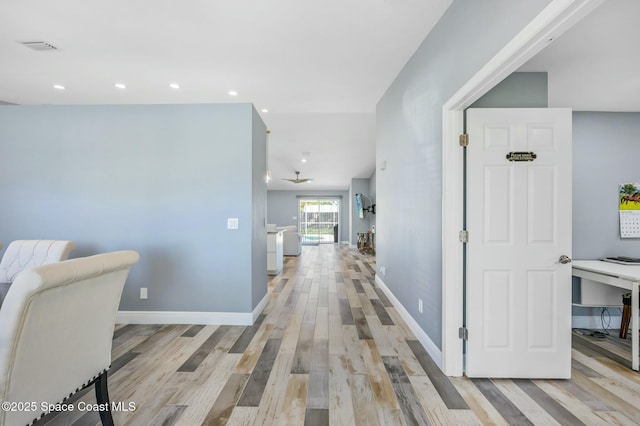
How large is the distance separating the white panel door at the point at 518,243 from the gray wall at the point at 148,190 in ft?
7.44

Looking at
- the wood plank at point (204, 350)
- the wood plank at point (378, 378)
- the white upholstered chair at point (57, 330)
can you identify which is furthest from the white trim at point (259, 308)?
the white upholstered chair at point (57, 330)

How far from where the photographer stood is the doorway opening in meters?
13.0

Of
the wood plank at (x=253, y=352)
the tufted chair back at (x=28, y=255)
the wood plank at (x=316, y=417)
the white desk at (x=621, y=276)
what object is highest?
the tufted chair back at (x=28, y=255)

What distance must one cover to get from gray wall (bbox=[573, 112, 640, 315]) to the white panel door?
4.91 ft

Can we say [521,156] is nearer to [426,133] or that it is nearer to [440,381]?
[426,133]

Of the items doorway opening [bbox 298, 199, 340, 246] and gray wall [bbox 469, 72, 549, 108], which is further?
doorway opening [bbox 298, 199, 340, 246]

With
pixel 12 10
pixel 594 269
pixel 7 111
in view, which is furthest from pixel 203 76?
pixel 594 269

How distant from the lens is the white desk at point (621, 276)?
6.95 ft

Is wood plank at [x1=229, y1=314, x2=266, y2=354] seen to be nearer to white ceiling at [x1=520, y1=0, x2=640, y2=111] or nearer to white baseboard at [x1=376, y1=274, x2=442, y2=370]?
white baseboard at [x1=376, y1=274, x2=442, y2=370]

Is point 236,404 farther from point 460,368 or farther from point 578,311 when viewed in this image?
point 578,311

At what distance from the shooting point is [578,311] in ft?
10.0

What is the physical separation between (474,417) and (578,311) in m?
2.43

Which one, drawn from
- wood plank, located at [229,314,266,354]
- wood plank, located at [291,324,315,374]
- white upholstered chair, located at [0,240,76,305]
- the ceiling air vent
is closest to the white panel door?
wood plank, located at [291,324,315,374]

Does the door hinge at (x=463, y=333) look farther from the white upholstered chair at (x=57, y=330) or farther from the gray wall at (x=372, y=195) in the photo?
the gray wall at (x=372, y=195)
